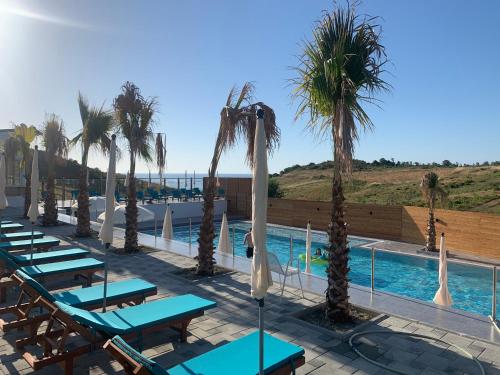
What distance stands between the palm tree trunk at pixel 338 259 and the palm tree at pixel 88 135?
1024 centimetres

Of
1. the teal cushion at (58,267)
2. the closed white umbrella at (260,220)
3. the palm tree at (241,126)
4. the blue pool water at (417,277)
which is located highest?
the palm tree at (241,126)

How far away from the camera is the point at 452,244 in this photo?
1562 cm

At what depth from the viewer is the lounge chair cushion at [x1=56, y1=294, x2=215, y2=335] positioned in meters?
4.17

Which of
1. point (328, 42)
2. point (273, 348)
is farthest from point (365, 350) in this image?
point (328, 42)

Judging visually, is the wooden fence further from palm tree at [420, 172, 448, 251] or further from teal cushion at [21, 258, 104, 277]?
teal cushion at [21, 258, 104, 277]

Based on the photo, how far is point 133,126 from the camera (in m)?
11.4

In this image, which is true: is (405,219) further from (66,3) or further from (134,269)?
(66,3)

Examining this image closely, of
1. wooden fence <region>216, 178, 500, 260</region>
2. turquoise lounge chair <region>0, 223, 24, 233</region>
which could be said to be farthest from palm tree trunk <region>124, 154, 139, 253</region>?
wooden fence <region>216, 178, 500, 260</region>

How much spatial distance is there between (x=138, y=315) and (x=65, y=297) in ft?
4.88

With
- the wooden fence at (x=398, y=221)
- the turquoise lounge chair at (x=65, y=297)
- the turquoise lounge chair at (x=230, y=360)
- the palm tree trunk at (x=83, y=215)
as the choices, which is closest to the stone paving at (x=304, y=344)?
the turquoise lounge chair at (x=65, y=297)

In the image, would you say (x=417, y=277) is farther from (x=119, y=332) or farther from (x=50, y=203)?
(x=50, y=203)

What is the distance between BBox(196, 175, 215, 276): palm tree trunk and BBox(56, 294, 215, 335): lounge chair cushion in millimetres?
3265

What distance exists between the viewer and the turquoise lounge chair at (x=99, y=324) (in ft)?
13.4

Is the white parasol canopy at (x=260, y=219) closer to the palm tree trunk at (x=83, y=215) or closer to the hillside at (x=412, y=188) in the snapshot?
the palm tree trunk at (x=83, y=215)
